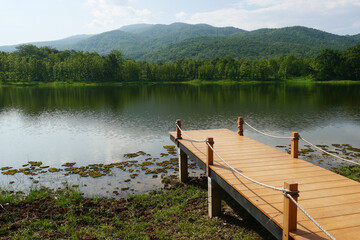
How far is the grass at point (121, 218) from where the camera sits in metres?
8.40

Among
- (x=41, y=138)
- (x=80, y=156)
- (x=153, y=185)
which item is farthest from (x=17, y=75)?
(x=153, y=185)

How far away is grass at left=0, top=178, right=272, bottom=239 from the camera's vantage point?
8.40 m

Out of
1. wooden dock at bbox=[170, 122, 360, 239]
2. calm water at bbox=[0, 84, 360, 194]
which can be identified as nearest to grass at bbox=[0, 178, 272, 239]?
wooden dock at bbox=[170, 122, 360, 239]

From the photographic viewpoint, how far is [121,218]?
9.56 metres

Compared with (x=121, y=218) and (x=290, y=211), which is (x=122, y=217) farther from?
(x=290, y=211)

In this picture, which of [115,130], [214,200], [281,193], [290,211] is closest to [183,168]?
[214,200]

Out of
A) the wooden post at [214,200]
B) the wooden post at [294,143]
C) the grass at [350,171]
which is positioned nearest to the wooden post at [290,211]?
the wooden post at [214,200]

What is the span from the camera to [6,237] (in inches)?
324

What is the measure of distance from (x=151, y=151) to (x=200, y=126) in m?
8.56

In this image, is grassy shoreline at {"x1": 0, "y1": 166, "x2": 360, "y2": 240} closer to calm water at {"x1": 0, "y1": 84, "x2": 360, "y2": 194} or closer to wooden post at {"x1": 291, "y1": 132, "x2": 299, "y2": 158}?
calm water at {"x1": 0, "y1": 84, "x2": 360, "y2": 194}

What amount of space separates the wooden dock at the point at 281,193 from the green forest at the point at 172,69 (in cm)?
11298

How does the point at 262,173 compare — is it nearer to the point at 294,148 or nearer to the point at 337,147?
the point at 294,148

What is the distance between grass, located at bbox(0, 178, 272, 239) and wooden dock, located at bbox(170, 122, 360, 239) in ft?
3.01

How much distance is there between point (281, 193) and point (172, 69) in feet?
424
